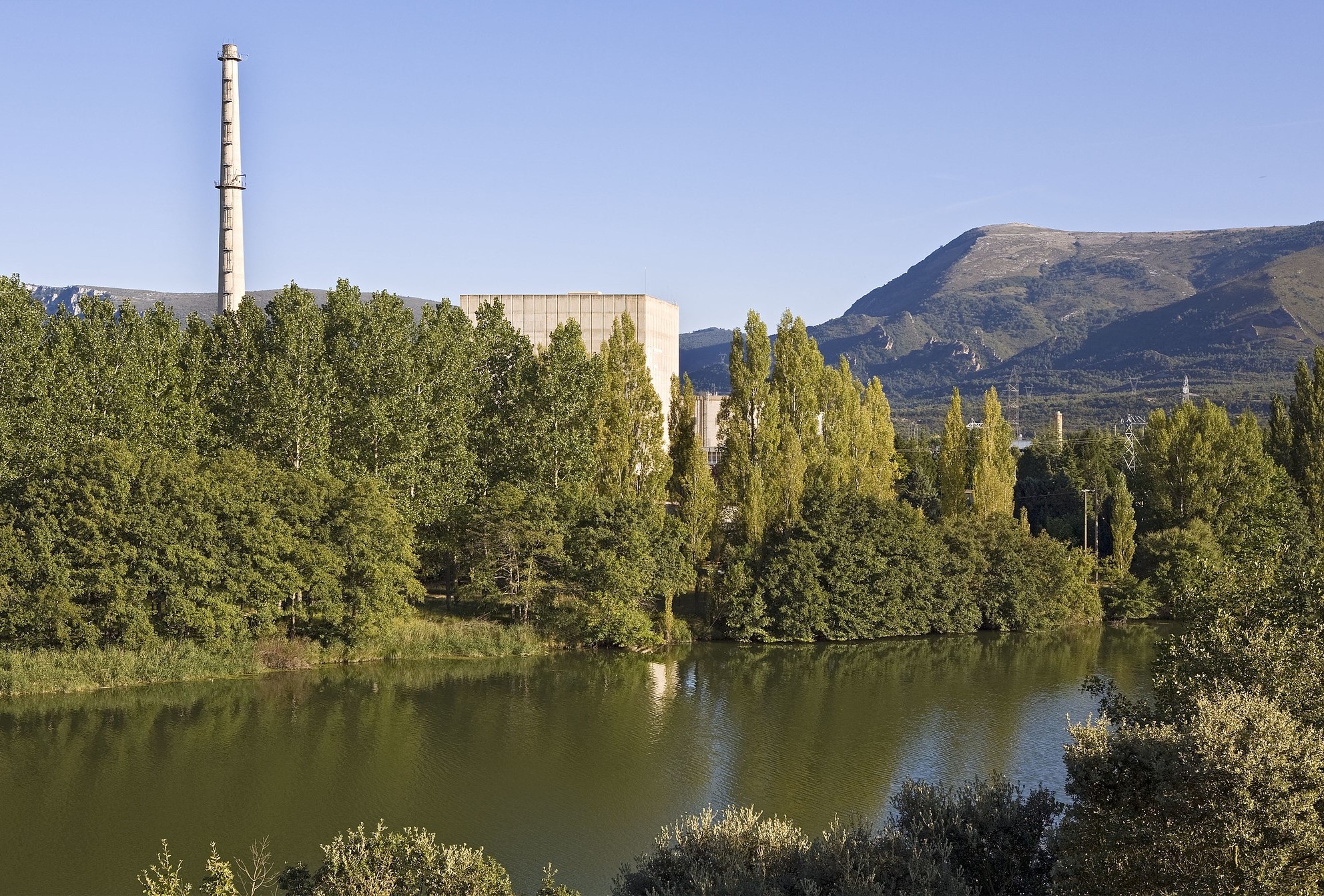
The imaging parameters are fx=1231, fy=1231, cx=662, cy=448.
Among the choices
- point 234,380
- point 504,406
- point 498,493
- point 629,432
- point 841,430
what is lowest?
point 498,493

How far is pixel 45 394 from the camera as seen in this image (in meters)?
37.0

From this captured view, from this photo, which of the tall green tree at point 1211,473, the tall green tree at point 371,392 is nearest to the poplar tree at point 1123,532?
the tall green tree at point 1211,473

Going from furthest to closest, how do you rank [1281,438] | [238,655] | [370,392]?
[1281,438], [370,392], [238,655]

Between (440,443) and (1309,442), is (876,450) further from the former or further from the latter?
(1309,442)

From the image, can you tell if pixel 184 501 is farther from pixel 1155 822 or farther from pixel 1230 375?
pixel 1230 375

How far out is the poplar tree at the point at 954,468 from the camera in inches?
2109

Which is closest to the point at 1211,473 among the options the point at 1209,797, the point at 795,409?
the point at 795,409

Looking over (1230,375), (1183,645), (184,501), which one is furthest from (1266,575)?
(1230,375)

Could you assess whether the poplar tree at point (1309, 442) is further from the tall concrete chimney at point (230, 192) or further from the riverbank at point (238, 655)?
the tall concrete chimney at point (230, 192)

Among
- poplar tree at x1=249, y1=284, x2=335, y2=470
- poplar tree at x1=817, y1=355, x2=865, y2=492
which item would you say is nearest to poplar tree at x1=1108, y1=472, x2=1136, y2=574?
poplar tree at x1=817, y1=355, x2=865, y2=492

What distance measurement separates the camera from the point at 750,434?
47.8m

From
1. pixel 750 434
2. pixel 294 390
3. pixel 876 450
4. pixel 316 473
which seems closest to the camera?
pixel 316 473

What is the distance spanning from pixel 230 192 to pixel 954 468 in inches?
1363

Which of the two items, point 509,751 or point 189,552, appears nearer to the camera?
point 509,751
